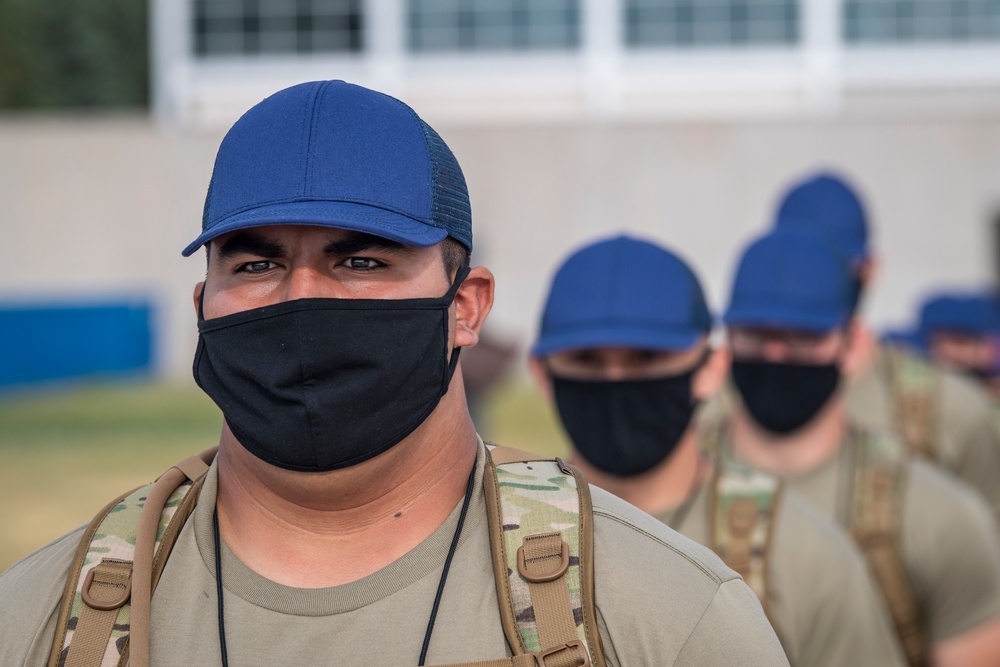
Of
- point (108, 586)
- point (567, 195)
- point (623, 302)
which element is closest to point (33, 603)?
point (108, 586)

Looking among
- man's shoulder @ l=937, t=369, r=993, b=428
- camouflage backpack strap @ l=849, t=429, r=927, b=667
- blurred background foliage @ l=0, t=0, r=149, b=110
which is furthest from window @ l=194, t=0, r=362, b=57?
camouflage backpack strap @ l=849, t=429, r=927, b=667

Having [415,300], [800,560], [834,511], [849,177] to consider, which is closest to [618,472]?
[800,560]

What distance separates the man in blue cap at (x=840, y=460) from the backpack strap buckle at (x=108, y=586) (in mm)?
3025

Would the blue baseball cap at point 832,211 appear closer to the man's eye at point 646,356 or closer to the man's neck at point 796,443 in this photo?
the man's neck at point 796,443

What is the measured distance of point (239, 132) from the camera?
96.7 inches

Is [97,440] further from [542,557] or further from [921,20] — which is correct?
[542,557]

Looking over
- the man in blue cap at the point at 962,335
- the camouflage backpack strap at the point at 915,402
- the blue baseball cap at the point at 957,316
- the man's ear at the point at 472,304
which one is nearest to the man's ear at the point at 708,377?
the man's ear at the point at 472,304

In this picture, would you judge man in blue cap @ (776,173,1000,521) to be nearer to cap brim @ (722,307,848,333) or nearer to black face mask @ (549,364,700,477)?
cap brim @ (722,307,848,333)

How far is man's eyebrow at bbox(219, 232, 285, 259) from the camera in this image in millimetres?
2412

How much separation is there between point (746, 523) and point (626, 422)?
47 cm

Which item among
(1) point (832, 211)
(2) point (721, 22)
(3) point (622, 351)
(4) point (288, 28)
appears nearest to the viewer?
(3) point (622, 351)

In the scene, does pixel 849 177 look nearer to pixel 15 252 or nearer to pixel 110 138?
pixel 110 138

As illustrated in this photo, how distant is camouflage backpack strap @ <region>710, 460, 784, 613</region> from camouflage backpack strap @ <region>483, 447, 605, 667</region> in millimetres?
1384

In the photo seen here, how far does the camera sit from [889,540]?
475 cm
